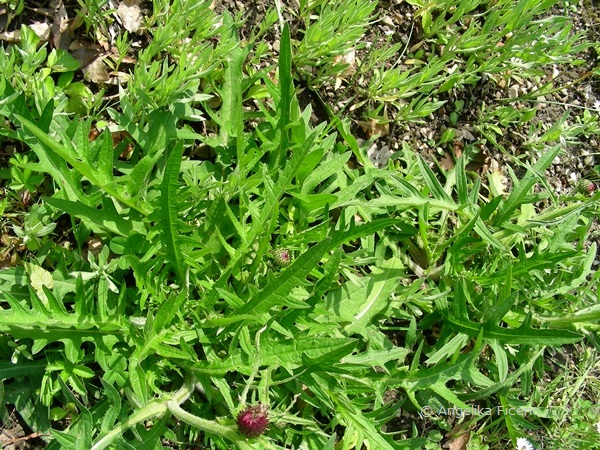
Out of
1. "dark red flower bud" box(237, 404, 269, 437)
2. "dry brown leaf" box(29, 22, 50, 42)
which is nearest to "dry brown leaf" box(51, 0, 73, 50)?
"dry brown leaf" box(29, 22, 50, 42)

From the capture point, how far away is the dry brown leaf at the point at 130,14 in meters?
2.31

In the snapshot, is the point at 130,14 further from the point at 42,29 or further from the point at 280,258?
the point at 280,258

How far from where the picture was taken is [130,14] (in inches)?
91.4

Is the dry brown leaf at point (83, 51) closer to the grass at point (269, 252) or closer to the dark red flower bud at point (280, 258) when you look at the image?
the grass at point (269, 252)

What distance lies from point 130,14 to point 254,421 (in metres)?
1.66

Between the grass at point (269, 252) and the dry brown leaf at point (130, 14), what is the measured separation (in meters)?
0.04

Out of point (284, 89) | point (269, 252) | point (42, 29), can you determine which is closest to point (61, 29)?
point (42, 29)

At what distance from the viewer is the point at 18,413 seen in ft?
6.34

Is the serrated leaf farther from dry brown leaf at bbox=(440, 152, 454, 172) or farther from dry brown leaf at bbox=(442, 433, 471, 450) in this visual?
dry brown leaf at bbox=(440, 152, 454, 172)

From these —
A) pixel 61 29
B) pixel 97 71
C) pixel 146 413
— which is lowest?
pixel 146 413

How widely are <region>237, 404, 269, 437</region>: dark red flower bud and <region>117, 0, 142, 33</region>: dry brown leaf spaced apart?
157 cm

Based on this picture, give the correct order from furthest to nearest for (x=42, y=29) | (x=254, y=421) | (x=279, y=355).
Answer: (x=42, y=29) → (x=279, y=355) → (x=254, y=421)

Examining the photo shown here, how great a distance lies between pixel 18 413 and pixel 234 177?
3.45 feet

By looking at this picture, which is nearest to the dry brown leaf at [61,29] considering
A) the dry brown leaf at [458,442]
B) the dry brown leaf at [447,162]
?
the dry brown leaf at [447,162]
